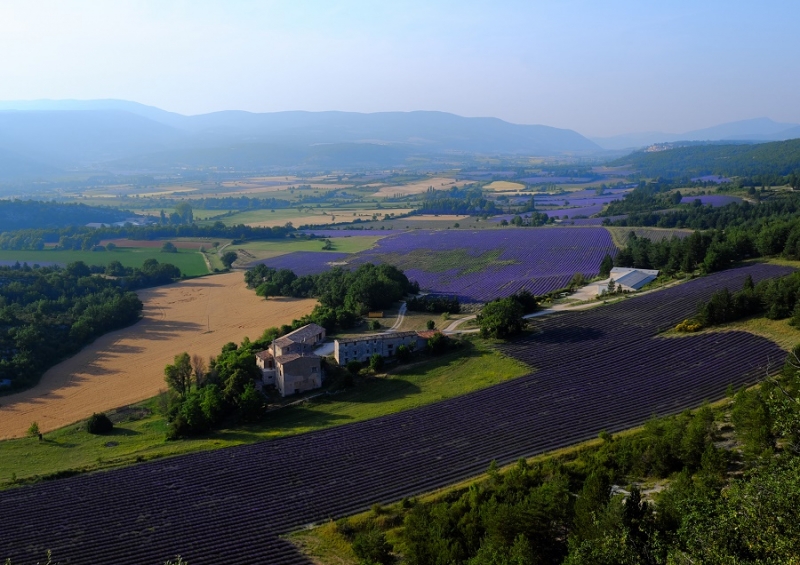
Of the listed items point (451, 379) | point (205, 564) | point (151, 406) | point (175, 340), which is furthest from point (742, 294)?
point (175, 340)

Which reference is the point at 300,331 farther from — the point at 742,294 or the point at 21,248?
the point at 21,248

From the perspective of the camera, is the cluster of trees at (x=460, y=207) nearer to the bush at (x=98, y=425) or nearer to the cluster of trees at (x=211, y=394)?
the cluster of trees at (x=211, y=394)

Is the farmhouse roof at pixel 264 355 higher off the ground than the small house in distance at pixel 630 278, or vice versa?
the small house in distance at pixel 630 278

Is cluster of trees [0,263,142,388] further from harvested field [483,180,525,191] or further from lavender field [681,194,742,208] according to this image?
harvested field [483,180,525,191]

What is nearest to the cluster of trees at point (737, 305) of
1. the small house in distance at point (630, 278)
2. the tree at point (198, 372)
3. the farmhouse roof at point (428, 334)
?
the small house in distance at point (630, 278)

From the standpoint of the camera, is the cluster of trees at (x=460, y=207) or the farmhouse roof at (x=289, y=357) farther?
the cluster of trees at (x=460, y=207)
